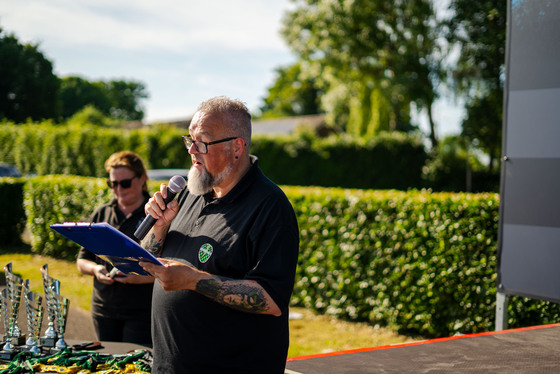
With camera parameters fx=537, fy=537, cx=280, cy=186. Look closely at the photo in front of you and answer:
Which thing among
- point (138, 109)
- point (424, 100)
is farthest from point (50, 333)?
point (138, 109)

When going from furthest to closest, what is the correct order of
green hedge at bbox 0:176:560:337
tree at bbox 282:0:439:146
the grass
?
tree at bbox 282:0:439:146
the grass
green hedge at bbox 0:176:560:337

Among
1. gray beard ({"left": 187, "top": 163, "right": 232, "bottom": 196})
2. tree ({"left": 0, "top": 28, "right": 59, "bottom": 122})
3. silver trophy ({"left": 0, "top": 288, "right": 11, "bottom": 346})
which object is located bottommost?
silver trophy ({"left": 0, "top": 288, "right": 11, "bottom": 346})

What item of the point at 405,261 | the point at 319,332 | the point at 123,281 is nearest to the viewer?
the point at 123,281

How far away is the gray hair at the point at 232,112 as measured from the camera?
7.89 ft

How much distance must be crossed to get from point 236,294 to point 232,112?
0.81m

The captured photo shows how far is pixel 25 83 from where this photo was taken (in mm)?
19609

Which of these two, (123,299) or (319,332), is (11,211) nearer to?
(319,332)

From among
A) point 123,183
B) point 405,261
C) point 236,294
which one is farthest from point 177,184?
point 405,261

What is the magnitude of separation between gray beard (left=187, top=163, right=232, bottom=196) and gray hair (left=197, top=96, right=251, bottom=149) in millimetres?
159

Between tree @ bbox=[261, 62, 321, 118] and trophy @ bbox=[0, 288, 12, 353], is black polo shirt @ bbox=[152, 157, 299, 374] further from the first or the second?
tree @ bbox=[261, 62, 321, 118]

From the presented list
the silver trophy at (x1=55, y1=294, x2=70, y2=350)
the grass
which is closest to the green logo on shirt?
the silver trophy at (x1=55, y1=294, x2=70, y2=350)

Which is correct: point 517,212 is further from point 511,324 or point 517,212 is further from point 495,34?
point 495,34

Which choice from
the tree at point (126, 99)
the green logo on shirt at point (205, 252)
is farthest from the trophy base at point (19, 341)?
the tree at point (126, 99)

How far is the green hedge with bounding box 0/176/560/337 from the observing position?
6.46 m
